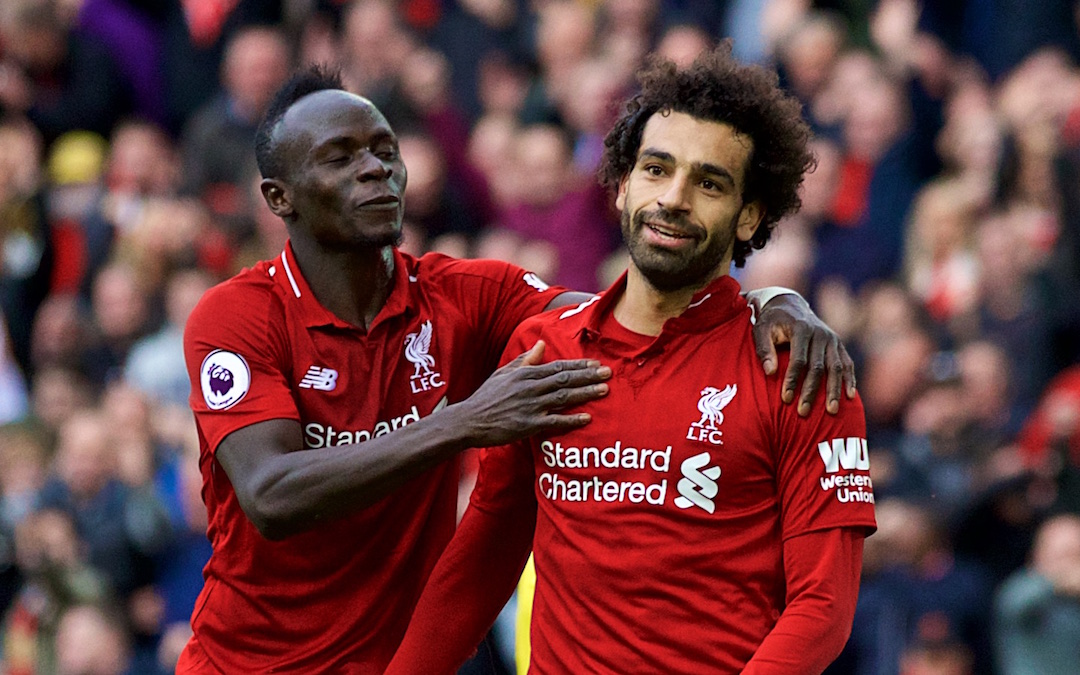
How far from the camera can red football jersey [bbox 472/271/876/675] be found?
3562mm

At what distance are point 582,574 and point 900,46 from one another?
4.82 meters

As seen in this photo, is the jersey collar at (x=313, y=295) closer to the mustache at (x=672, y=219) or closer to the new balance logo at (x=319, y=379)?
the new balance logo at (x=319, y=379)

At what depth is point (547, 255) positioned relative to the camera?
26.6 feet

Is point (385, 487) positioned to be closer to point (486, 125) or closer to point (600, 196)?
point (600, 196)

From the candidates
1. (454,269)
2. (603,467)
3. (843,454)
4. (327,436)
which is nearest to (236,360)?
(327,436)

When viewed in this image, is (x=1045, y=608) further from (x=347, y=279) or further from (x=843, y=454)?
(x=347, y=279)

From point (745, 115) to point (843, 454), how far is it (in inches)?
32.2

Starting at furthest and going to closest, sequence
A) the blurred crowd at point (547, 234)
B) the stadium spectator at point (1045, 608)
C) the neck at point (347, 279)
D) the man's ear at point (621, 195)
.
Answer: the blurred crowd at point (547, 234) → the stadium spectator at point (1045, 608) → the neck at point (347, 279) → the man's ear at point (621, 195)

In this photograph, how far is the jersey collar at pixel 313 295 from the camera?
14.2 feet

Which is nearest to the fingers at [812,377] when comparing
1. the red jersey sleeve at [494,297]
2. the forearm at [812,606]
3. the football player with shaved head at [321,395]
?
the forearm at [812,606]

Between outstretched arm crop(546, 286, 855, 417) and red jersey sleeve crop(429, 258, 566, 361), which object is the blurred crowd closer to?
red jersey sleeve crop(429, 258, 566, 361)

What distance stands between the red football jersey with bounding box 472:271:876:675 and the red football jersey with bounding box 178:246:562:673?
1.98 ft

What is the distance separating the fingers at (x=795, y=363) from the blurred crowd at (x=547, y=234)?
121 inches

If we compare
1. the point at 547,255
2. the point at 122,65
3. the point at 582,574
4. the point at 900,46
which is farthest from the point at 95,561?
the point at 582,574
